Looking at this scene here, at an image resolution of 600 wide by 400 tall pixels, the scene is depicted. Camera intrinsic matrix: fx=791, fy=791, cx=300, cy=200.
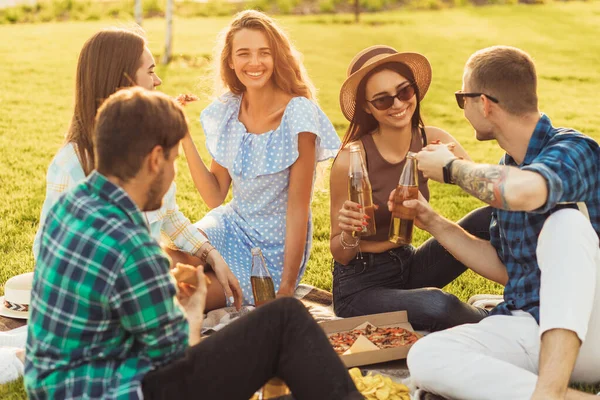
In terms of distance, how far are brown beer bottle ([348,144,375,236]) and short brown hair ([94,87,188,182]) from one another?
1933 mm

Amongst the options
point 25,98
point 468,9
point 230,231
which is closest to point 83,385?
point 230,231

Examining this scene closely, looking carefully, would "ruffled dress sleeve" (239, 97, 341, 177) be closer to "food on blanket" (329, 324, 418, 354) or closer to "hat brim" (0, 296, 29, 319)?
"food on blanket" (329, 324, 418, 354)

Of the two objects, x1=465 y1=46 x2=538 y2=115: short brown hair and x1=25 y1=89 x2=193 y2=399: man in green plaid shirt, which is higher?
x1=465 y1=46 x2=538 y2=115: short brown hair

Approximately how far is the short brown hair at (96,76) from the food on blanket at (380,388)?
1.80m

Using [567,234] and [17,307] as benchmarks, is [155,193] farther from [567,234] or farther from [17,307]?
[17,307]

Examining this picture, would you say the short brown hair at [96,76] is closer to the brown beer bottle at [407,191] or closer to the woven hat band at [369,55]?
the woven hat band at [369,55]

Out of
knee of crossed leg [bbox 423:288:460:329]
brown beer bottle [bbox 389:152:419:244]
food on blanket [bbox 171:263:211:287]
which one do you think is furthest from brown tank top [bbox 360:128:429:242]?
food on blanket [bbox 171:263:211:287]

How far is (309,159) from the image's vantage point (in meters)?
5.23

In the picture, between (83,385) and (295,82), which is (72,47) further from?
(83,385)

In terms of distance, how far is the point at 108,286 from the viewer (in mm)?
2770

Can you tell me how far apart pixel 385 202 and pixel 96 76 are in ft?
6.23

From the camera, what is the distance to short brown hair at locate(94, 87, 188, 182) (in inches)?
114

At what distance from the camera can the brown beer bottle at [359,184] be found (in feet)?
15.5

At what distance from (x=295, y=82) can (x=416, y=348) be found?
217cm
